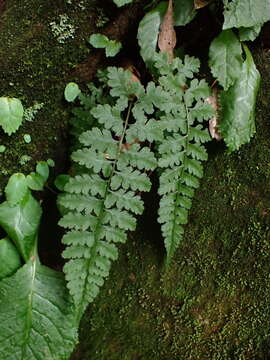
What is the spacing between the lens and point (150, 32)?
6.68ft

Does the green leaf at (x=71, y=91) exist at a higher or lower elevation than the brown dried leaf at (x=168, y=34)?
lower

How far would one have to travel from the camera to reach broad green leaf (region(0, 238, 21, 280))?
6.76 feet

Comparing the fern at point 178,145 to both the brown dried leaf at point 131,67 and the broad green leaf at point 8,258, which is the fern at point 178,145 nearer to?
the brown dried leaf at point 131,67

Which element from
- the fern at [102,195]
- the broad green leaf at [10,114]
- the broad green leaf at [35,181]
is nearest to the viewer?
the fern at [102,195]

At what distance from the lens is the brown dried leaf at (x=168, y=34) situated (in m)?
2.04

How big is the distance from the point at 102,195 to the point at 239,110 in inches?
26.5

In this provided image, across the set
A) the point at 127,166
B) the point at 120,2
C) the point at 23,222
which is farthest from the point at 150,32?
the point at 23,222

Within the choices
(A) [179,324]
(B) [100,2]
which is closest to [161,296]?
(A) [179,324]

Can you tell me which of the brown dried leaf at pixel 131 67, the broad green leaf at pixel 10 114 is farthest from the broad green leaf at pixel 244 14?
the broad green leaf at pixel 10 114

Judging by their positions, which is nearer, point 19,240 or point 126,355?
point 19,240

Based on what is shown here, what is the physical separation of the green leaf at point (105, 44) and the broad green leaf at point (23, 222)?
0.69 metres

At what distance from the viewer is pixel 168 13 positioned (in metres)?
2.04

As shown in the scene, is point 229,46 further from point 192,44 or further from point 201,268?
point 201,268

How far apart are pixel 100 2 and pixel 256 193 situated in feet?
3.46
